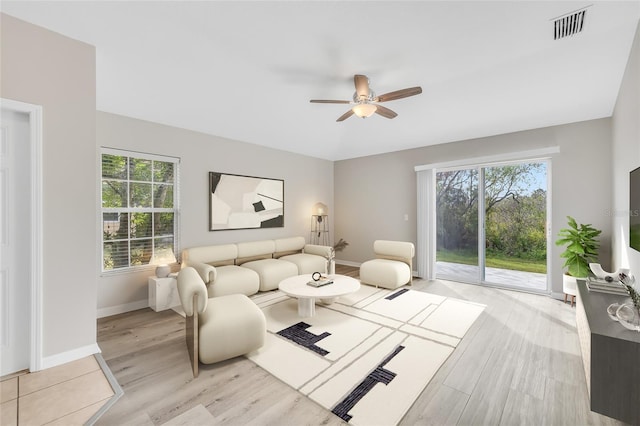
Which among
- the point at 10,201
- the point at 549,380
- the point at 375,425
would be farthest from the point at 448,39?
the point at 10,201

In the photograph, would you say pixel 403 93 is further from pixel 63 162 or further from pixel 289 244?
pixel 289 244

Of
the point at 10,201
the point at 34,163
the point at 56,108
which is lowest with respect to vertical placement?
the point at 10,201

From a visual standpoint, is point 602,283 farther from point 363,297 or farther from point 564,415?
point 363,297

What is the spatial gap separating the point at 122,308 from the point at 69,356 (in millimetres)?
1303

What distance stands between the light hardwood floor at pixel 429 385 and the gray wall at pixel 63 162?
528 millimetres

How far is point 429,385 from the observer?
210cm

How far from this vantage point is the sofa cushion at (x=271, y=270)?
171 inches

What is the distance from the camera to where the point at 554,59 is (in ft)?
9.80

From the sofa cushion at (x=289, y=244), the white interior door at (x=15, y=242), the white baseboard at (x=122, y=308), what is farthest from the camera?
the sofa cushion at (x=289, y=244)

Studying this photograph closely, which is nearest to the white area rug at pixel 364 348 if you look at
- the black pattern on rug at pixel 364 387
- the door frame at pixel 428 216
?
the black pattern on rug at pixel 364 387

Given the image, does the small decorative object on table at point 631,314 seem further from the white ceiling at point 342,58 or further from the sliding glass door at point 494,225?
the sliding glass door at point 494,225

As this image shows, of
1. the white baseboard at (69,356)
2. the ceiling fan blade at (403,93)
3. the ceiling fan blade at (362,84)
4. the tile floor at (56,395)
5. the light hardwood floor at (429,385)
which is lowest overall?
the light hardwood floor at (429,385)

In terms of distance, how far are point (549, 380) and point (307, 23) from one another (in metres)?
3.65

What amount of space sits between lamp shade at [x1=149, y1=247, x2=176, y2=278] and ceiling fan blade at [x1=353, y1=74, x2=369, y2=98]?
3.48 m
